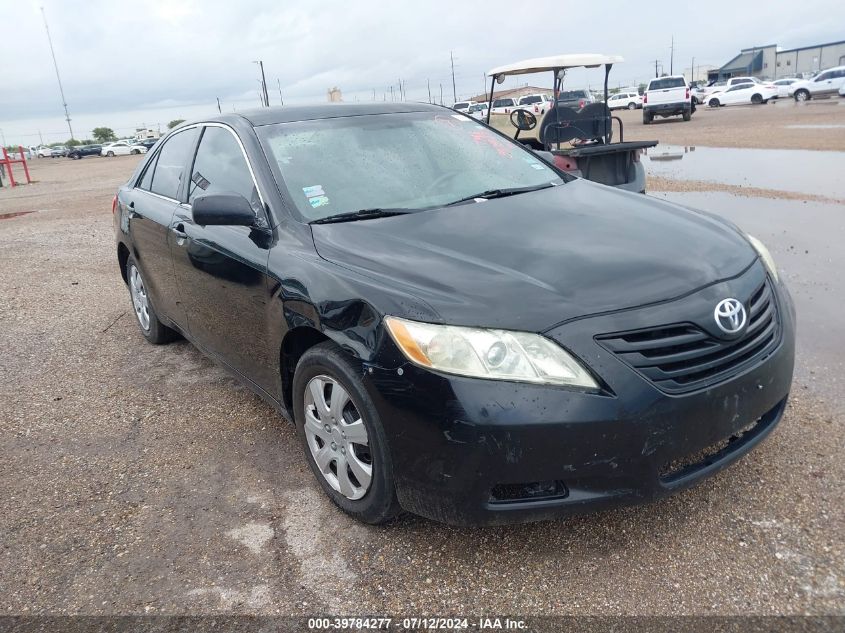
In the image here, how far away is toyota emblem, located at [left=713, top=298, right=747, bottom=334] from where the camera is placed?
2.39 meters

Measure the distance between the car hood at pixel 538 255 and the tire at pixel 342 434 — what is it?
38cm

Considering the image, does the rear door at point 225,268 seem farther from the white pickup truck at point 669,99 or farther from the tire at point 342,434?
the white pickup truck at point 669,99

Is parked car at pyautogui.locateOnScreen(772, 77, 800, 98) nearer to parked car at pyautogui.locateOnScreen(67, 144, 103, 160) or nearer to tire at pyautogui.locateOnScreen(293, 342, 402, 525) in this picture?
tire at pyautogui.locateOnScreen(293, 342, 402, 525)

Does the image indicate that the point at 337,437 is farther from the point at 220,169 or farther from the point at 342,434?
the point at 220,169

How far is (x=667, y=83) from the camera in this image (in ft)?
101

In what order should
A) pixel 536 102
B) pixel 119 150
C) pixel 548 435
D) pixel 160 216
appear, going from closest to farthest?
pixel 548 435, pixel 160 216, pixel 536 102, pixel 119 150

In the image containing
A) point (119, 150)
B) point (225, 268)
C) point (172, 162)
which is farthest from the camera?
point (119, 150)

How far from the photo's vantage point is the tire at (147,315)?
5.13 m

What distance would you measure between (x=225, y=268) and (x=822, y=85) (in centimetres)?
4677

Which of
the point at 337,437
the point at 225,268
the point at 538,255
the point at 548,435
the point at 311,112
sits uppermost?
the point at 311,112

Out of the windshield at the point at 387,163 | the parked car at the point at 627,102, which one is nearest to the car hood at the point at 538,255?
the windshield at the point at 387,163

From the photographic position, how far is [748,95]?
4291cm

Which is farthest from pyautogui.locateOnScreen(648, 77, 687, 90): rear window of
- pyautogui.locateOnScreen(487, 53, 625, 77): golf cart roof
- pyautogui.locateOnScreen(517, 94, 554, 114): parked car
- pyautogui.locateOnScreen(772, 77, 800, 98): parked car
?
pyautogui.locateOnScreen(487, 53, 625, 77): golf cart roof

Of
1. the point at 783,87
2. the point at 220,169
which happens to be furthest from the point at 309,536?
the point at 783,87
